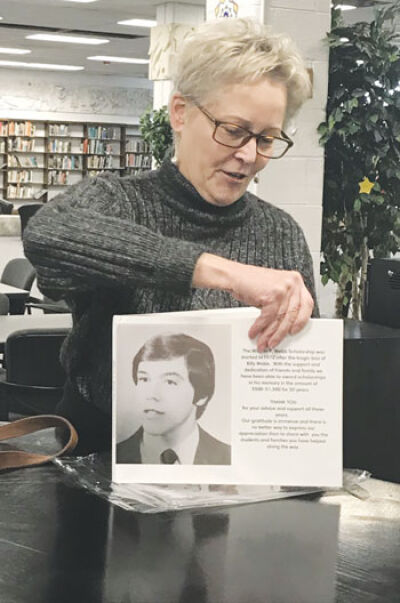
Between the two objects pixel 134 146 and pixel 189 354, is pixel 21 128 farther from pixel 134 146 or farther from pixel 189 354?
pixel 189 354

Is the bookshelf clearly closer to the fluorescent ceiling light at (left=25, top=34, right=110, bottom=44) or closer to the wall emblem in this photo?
the fluorescent ceiling light at (left=25, top=34, right=110, bottom=44)

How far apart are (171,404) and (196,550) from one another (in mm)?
205

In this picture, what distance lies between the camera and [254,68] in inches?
58.2

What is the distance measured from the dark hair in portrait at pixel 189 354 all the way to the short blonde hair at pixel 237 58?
1.57 feet

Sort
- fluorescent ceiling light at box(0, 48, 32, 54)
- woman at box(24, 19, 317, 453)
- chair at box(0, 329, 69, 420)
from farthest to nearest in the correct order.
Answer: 1. fluorescent ceiling light at box(0, 48, 32, 54)
2. chair at box(0, 329, 69, 420)
3. woman at box(24, 19, 317, 453)

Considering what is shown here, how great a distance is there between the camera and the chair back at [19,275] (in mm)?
6281

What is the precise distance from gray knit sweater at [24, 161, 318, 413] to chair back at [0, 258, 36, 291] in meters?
4.58

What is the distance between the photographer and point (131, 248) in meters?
1.39

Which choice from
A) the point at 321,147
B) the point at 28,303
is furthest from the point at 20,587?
the point at 28,303

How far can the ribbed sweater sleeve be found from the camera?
136 cm

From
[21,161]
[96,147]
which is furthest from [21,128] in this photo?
[96,147]

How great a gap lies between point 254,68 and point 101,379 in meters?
0.58

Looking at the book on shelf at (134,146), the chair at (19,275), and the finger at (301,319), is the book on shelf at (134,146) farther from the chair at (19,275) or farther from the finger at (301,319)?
the finger at (301,319)

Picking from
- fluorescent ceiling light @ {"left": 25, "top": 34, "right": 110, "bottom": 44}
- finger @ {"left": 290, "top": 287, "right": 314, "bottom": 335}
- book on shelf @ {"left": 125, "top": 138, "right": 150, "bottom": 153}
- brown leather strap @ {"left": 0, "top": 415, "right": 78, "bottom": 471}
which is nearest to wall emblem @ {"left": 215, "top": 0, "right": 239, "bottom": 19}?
brown leather strap @ {"left": 0, "top": 415, "right": 78, "bottom": 471}
